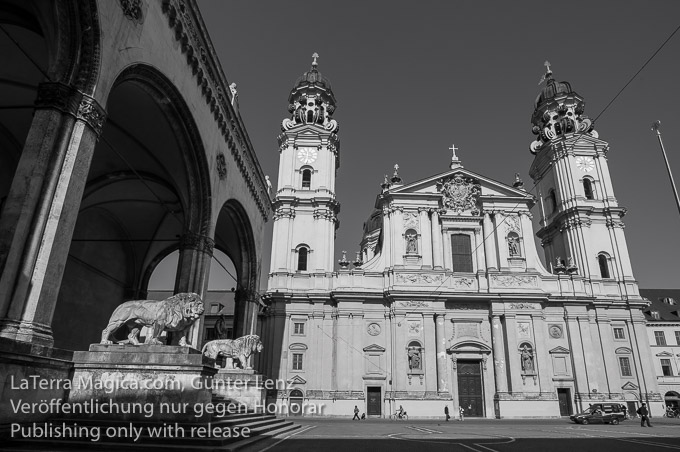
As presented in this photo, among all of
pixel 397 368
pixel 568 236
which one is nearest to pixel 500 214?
pixel 568 236

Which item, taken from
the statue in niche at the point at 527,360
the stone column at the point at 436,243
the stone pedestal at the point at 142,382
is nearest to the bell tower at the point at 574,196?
the statue in niche at the point at 527,360

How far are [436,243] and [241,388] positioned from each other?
24676 millimetres

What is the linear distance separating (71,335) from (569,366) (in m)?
33.4

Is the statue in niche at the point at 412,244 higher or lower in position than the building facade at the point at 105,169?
higher

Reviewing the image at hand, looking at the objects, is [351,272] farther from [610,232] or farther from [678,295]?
[678,295]

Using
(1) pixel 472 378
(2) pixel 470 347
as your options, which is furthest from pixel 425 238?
(1) pixel 472 378

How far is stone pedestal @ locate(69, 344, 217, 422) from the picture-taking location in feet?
24.8

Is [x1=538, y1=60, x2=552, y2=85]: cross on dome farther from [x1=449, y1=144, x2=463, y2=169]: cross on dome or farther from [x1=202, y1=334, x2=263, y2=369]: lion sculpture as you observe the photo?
[x1=202, y1=334, x2=263, y2=369]: lion sculpture

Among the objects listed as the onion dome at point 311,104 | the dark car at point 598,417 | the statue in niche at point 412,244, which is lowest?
the dark car at point 598,417

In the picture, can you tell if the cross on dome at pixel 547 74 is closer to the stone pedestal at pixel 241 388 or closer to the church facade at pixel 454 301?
the church facade at pixel 454 301

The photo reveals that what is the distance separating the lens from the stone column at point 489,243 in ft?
116

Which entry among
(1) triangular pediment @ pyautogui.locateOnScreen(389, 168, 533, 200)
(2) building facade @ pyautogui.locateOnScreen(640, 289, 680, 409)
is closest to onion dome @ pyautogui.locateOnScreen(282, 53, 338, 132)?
(1) triangular pediment @ pyautogui.locateOnScreen(389, 168, 533, 200)

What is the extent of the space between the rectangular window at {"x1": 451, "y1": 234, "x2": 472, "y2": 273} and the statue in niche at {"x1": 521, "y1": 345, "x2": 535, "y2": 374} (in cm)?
739

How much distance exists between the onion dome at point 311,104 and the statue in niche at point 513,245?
61.9ft
